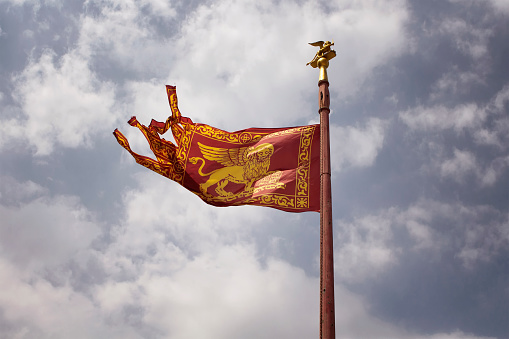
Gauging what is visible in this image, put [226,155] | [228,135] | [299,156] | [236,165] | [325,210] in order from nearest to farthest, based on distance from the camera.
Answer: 1. [325,210]
2. [299,156]
3. [236,165]
4. [226,155]
5. [228,135]

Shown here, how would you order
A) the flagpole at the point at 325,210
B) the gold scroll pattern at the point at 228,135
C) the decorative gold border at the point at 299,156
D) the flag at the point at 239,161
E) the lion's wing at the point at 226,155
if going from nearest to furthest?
the flagpole at the point at 325,210 < the decorative gold border at the point at 299,156 < the flag at the point at 239,161 < the lion's wing at the point at 226,155 < the gold scroll pattern at the point at 228,135

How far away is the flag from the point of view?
16.5m

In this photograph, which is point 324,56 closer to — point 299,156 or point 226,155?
point 299,156

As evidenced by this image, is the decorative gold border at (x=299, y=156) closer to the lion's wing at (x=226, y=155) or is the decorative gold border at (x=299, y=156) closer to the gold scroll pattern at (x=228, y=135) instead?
the gold scroll pattern at (x=228, y=135)

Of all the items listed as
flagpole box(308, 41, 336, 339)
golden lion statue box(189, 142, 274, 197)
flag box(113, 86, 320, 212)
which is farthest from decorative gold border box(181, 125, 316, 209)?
flagpole box(308, 41, 336, 339)

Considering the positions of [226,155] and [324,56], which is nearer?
[324,56]

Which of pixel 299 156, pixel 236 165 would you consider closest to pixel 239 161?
pixel 236 165

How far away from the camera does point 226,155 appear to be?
1866 cm

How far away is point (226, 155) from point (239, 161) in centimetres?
64

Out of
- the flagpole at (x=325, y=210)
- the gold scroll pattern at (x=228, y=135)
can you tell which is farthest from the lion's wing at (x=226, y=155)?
the flagpole at (x=325, y=210)

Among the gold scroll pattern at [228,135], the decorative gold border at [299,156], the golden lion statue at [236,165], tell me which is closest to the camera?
the decorative gold border at [299,156]

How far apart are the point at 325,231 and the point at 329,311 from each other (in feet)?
7.44

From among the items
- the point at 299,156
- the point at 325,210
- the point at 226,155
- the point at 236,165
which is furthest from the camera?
the point at 226,155

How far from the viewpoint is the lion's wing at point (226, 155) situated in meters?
18.4
